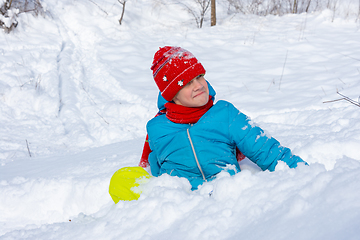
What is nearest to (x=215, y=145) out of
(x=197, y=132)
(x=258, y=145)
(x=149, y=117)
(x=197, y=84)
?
(x=197, y=132)

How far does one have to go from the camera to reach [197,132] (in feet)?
5.65

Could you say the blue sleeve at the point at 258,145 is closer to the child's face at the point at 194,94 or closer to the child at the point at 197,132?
the child at the point at 197,132

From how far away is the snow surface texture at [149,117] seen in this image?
1072 millimetres

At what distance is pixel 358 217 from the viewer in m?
0.84

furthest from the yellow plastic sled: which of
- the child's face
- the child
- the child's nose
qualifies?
the child's nose

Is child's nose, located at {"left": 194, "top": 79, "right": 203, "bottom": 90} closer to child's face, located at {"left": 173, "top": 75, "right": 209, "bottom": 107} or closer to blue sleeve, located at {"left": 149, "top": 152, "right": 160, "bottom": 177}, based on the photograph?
child's face, located at {"left": 173, "top": 75, "right": 209, "bottom": 107}

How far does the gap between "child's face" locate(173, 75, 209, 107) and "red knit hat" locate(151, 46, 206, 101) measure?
1.3 inches

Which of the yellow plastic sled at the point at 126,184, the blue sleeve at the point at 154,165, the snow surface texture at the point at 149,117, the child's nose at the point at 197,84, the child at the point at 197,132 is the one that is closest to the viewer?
the snow surface texture at the point at 149,117

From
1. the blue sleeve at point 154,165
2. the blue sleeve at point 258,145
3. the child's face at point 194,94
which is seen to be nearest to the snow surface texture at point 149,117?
the blue sleeve at point 258,145

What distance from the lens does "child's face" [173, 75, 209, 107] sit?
1.73 metres

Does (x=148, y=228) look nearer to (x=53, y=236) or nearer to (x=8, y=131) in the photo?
(x=53, y=236)

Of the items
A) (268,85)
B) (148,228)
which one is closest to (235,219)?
(148,228)

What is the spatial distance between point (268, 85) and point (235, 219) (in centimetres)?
352

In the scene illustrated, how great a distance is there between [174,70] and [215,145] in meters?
0.55
